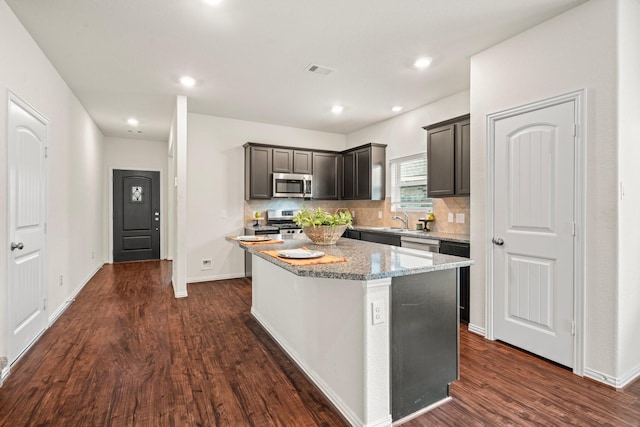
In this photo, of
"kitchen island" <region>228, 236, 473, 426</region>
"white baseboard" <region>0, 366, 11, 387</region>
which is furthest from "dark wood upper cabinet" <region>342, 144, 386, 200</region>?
"white baseboard" <region>0, 366, 11, 387</region>

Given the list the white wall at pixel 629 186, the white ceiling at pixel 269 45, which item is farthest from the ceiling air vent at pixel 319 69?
the white wall at pixel 629 186

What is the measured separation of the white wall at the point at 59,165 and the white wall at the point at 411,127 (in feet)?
14.9

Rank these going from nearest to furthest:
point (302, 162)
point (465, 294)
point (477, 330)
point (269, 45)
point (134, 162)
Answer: point (269, 45), point (477, 330), point (465, 294), point (302, 162), point (134, 162)

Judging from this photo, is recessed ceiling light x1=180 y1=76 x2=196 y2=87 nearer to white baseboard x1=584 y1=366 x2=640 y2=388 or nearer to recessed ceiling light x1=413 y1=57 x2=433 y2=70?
recessed ceiling light x1=413 y1=57 x2=433 y2=70

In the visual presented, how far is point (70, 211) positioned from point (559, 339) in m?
5.45

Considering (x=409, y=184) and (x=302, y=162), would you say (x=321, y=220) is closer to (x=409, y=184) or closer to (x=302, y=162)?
(x=409, y=184)

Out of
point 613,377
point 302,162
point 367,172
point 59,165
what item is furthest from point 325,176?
point 613,377

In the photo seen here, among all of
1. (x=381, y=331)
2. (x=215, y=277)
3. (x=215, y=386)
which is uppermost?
(x=381, y=331)

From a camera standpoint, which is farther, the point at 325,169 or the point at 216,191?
the point at 325,169

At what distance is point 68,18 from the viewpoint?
263cm

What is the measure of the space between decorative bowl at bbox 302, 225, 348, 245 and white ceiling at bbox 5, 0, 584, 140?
5.51 feet

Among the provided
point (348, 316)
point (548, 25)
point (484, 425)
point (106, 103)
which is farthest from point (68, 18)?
point (484, 425)

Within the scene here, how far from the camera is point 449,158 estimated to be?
3922 millimetres

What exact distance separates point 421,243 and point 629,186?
1.95 m
